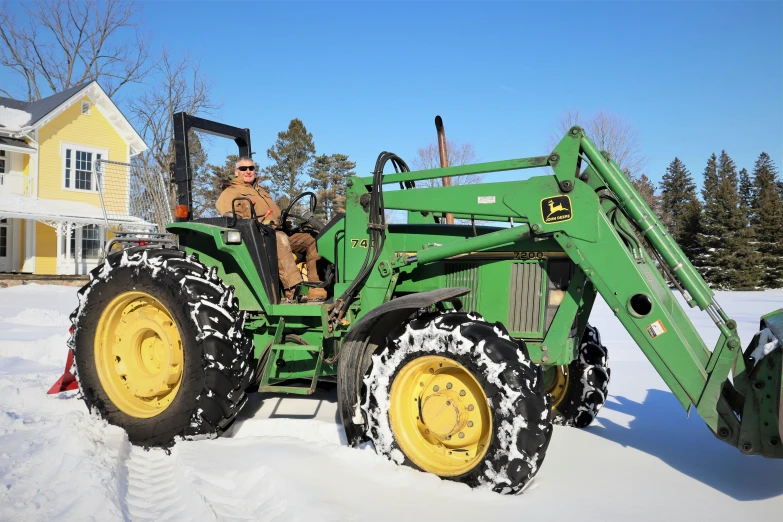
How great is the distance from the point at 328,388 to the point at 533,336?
273cm

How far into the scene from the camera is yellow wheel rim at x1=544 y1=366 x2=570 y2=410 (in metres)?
5.54

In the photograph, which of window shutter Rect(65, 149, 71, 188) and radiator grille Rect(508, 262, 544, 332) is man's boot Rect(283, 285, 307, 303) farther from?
window shutter Rect(65, 149, 71, 188)

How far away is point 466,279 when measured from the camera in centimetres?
490

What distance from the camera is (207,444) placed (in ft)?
15.0

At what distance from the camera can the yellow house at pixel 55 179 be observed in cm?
2223

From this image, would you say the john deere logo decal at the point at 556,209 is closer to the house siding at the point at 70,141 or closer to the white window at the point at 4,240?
the house siding at the point at 70,141

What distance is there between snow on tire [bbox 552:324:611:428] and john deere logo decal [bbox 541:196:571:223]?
1.61 meters

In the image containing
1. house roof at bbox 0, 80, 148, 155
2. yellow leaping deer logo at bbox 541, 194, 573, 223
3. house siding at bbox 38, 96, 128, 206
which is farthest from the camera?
house siding at bbox 38, 96, 128, 206

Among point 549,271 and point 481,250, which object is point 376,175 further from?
point 549,271

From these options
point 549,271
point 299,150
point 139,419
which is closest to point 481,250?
point 549,271

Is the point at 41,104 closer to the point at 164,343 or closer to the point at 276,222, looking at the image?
the point at 276,222

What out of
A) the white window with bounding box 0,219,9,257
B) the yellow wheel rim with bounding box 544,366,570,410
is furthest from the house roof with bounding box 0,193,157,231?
the yellow wheel rim with bounding box 544,366,570,410

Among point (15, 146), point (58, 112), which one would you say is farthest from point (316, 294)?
point (58, 112)

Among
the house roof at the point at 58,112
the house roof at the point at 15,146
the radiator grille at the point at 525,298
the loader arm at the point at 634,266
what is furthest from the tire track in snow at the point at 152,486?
the house roof at the point at 58,112
